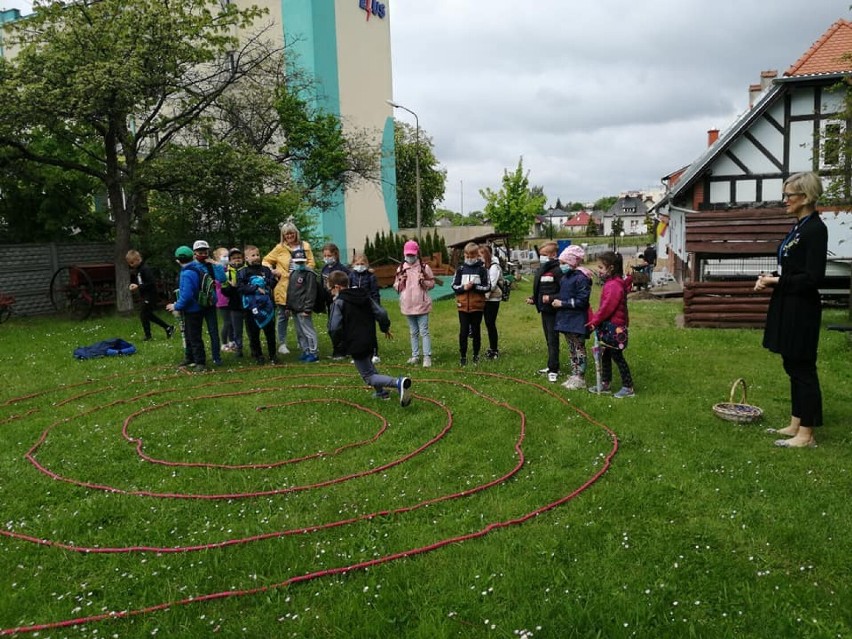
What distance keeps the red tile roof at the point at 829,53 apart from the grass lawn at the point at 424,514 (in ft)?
50.1

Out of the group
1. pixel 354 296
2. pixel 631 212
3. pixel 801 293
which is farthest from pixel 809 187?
pixel 631 212

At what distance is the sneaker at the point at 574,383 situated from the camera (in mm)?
8040

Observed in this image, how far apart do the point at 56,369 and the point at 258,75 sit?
1204 cm

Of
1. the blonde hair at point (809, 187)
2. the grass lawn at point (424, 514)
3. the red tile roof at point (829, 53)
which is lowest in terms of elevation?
the grass lawn at point (424, 514)

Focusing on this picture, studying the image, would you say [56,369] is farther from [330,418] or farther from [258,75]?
[258,75]

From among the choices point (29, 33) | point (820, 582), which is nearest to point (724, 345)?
point (820, 582)

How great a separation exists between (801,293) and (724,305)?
854 centimetres

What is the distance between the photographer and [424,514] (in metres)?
4.61

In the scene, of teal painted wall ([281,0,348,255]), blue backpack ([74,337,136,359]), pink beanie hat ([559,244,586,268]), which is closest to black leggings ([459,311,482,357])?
pink beanie hat ([559,244,586,268])

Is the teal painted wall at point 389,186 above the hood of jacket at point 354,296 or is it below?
above

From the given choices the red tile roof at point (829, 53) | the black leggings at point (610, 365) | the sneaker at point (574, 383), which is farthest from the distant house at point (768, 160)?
the black leggings at point (610, 365)

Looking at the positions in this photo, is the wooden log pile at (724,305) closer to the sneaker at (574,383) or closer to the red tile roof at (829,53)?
the sneaker at (574,383)

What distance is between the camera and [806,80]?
1909 centimetres

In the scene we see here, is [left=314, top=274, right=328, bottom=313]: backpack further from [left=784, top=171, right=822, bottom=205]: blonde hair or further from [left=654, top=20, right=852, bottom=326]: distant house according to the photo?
[left=654, top=20, right=852, bottom=326]: distant house
